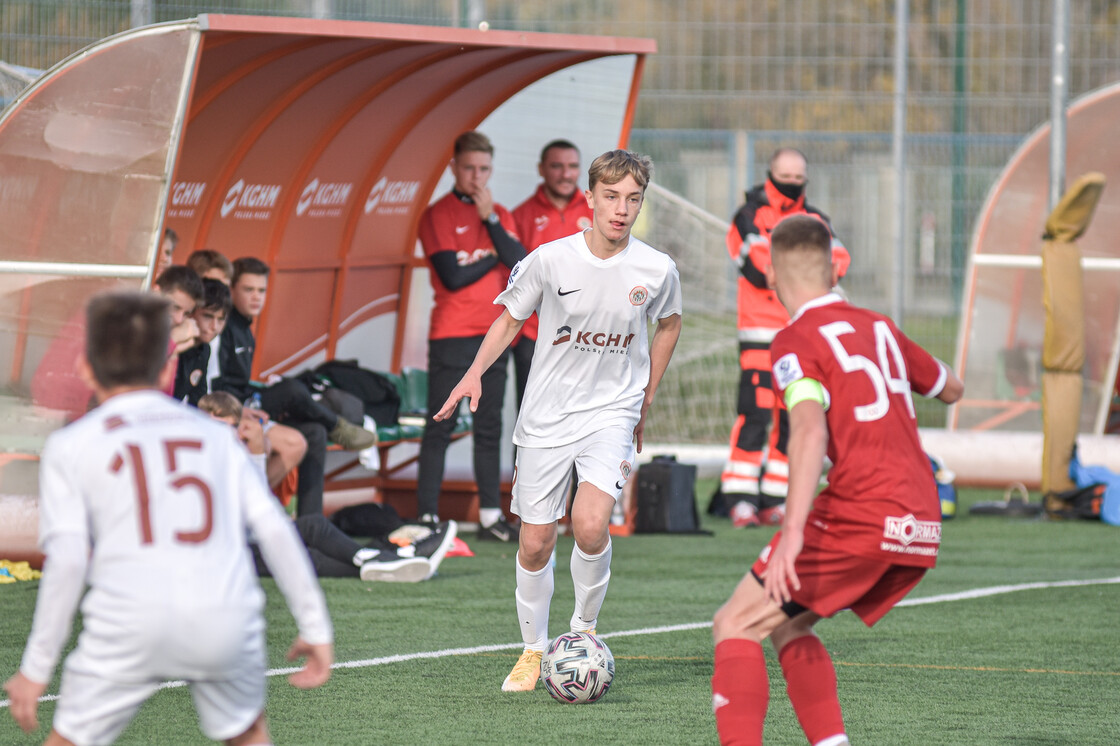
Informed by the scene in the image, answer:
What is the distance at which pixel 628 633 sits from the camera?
22.2 ft

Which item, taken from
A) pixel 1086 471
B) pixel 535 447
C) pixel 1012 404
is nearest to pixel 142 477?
pixel 535 447

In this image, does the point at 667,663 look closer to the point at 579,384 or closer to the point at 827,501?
the point at 579,384

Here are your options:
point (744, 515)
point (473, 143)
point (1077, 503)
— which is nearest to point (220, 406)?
point (473, 143)

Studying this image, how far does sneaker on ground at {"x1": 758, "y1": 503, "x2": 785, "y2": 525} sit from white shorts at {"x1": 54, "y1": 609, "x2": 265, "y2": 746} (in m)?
7.42

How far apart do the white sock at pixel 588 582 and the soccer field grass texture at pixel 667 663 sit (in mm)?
280

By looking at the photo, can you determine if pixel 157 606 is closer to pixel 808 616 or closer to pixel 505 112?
pixel 808 616

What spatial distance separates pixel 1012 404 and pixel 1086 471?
2.22m

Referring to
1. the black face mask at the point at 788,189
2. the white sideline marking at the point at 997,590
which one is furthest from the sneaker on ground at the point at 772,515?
the white sideline marking at the point at 997,590

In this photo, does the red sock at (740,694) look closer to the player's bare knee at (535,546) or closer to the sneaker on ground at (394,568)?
the player's bare knee at (535,546)

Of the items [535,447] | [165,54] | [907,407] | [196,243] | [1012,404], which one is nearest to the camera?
[907,407]

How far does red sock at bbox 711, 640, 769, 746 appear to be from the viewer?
4.03m

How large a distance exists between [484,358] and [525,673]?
45.5 inches

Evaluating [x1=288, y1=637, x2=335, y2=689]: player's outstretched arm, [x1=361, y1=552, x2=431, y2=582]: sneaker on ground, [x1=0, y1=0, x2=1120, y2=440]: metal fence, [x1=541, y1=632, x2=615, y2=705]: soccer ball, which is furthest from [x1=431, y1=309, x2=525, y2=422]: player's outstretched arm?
[x1=0, y1=0, x2=1120, y2=440]: metal fence

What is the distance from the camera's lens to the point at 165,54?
277 inches
